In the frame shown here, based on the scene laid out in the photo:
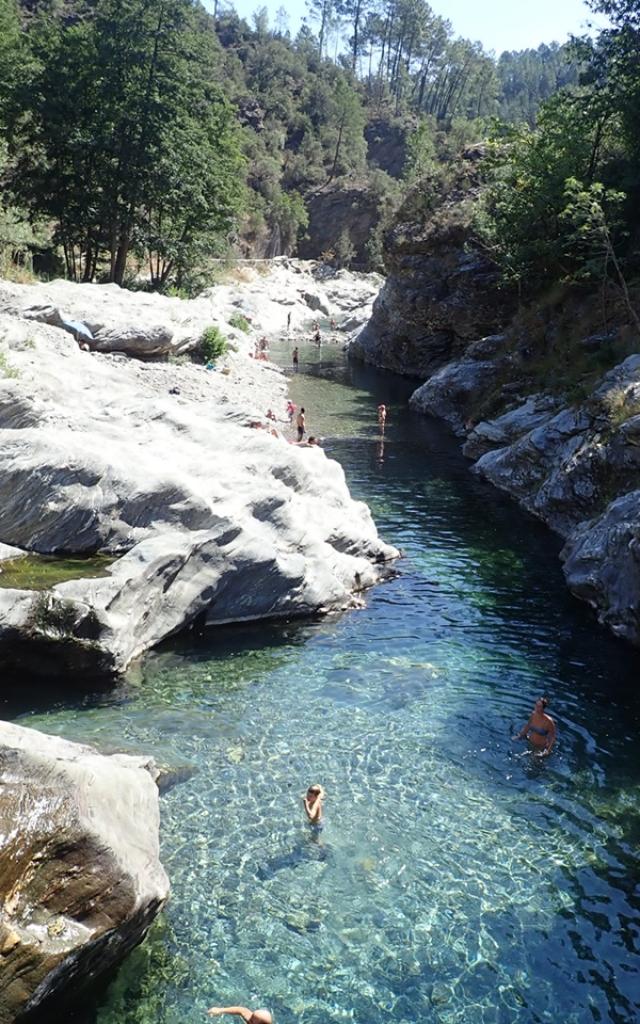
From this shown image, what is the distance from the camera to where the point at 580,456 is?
27.6 metres

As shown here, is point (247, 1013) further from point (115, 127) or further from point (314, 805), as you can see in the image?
point (115, 127)

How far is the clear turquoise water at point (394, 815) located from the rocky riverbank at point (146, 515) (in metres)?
0.96

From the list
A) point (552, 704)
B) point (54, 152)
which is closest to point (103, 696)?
point (552, 704)

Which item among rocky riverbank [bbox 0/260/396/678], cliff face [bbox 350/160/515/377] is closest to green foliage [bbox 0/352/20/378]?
rocky riverbank [bbox 0/260/396/678]

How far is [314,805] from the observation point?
12539mm

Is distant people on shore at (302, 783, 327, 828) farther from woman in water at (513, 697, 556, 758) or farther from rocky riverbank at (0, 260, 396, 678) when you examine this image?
rocky riverbank at (0, 260, 396, 678)

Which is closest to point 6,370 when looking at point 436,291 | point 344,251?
point 436,291

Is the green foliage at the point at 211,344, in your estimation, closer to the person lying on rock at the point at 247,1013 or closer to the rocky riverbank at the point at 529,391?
the rocky riverbank at the point at 529,391

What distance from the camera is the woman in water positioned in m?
15.2

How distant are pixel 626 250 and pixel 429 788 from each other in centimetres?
3580

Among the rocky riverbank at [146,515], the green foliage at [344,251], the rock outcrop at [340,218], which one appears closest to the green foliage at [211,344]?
the rocky riverbank at [146,515]

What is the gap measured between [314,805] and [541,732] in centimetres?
524

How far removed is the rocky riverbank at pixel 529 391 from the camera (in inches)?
894

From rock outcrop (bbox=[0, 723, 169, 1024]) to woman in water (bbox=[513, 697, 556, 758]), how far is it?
8162 mm
